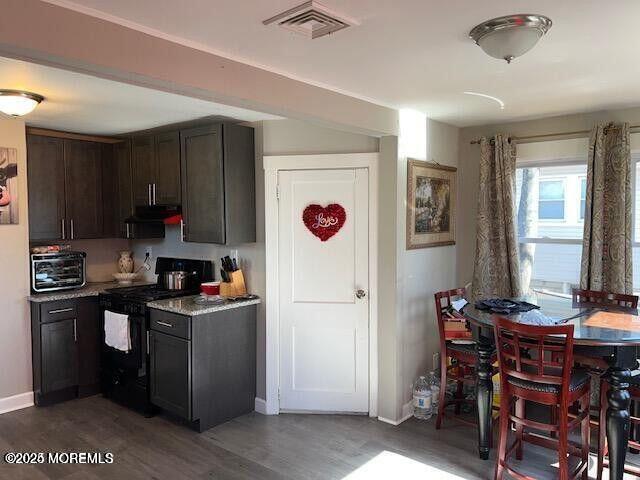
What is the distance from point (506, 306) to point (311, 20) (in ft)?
7.28

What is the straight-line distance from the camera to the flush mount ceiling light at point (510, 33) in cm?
187

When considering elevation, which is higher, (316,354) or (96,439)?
(316,354)

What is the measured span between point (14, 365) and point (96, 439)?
111cm

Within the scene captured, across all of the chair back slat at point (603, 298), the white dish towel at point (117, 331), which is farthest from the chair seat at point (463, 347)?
the white dish towel at point (117, 331)

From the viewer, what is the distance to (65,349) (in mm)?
4117

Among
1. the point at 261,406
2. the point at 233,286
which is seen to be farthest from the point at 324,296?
the point at 261,406

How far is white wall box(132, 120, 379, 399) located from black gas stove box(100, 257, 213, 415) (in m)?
0.28

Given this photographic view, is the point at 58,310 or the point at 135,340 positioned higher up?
the point at 58,310

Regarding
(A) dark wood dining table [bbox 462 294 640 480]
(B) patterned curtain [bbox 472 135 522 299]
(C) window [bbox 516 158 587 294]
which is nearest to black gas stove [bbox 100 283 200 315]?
(A) dark wood dining table [bbox 462 294 640 480]

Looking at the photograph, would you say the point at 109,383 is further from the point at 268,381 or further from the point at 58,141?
the point at 58,141

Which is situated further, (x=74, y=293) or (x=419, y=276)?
(x=74, y=293)

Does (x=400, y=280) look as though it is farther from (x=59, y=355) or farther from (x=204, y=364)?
(x=59, y=355)

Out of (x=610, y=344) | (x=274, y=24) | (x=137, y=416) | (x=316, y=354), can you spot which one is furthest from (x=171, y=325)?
(x=610, y=344)

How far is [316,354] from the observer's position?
3.82 m
